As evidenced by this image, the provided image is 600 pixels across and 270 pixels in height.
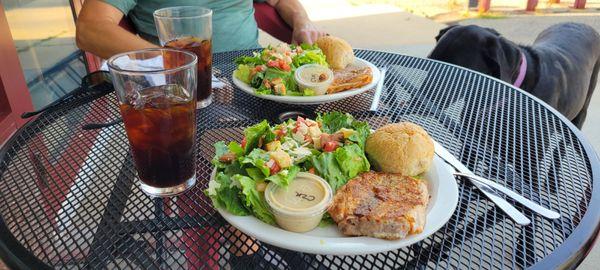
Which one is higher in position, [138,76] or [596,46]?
[138,76]

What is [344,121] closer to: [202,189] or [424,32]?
[202,189]

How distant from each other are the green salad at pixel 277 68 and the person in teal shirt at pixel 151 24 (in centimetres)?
49

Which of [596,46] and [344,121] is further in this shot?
[596,46]

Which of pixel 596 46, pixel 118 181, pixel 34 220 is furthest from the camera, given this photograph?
pixel 596 46

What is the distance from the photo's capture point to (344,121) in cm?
104

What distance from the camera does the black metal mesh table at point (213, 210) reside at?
0.79 m

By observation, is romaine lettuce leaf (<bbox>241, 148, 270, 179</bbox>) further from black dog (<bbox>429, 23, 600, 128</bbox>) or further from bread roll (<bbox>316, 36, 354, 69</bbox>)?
black dog (<bbox>429, 23, 600, 128</bbox>)

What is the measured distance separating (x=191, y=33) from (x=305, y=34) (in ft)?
2.89

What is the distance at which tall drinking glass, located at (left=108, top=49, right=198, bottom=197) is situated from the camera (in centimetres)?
87

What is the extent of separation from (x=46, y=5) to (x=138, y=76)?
2.41m

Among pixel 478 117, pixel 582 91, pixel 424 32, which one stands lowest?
pixel 424 32

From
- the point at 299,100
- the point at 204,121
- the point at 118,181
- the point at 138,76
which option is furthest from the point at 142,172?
the point at 299,100

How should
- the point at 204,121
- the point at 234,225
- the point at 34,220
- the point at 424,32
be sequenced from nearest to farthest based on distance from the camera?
the point at 234,225 < the point at 34,220 < the point at 204,121 < the point at 424,32

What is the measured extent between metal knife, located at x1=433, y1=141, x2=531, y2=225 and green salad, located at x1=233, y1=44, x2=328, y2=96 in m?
0.45
